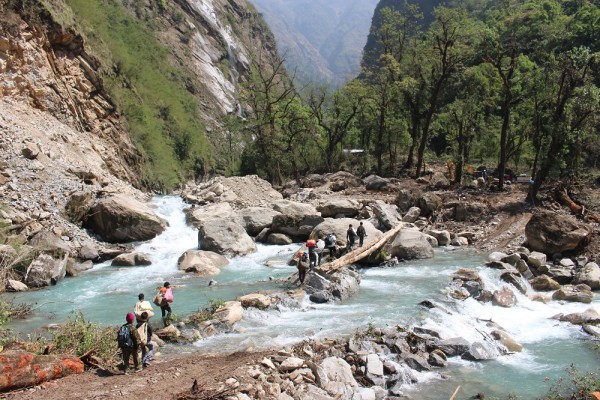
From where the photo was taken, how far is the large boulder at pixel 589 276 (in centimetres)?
1662

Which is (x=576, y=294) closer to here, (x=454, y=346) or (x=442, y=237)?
(x=454, y=346)

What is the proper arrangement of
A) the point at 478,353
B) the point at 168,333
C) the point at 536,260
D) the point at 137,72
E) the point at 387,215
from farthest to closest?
1. the point at 137,72
2. the point at 387,215
3. the point at 536,260
4. the point at 168,333
5. the point at 478,353

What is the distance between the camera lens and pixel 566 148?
2531 cm

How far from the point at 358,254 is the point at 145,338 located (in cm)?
1112

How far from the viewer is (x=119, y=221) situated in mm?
23703

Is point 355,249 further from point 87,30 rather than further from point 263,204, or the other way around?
point 87,30

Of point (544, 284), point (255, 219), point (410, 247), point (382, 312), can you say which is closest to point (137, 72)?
point (255, 219)

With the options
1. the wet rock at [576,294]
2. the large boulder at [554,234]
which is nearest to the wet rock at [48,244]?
the wet rock at [576,294]

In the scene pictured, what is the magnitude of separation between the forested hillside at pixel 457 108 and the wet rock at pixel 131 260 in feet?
67.8

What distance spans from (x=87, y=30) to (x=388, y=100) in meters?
26.5

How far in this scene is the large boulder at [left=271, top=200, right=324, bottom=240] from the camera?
2505 centimetres

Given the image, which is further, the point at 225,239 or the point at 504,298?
the point at 225,239

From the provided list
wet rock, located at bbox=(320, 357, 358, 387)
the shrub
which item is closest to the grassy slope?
the shrub

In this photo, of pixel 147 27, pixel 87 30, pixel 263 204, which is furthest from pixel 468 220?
pixel 147 27
